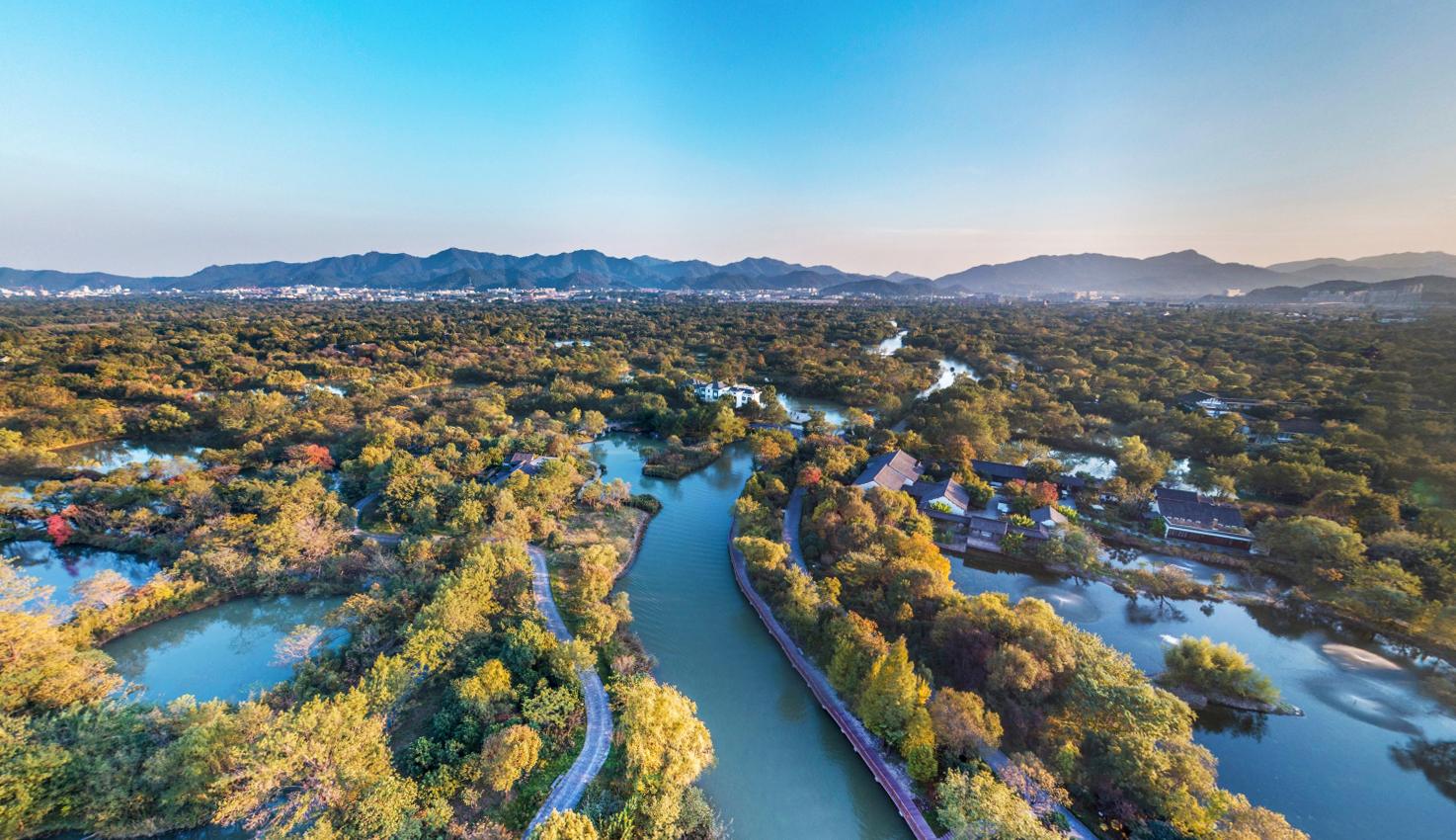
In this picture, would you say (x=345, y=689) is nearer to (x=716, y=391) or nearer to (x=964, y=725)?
(x=964, y=725)

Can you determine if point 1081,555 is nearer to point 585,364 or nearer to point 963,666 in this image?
point 963,666

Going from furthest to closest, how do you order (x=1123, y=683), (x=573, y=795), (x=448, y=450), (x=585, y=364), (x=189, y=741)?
(x=585, y=364) → (x=448, y=450) → (x=1123, y=683) → (x=573, y=795) → (x=189, y=741)

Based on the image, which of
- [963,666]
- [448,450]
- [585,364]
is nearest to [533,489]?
[448,450]

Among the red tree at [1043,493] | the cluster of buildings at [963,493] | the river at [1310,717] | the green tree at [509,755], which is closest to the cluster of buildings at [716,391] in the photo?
the cluster of buildings at [963,493]

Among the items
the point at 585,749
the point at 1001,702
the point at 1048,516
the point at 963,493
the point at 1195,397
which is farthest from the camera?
the point at 1195,397

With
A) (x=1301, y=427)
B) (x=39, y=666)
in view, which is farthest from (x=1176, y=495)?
(x=39, y=666)

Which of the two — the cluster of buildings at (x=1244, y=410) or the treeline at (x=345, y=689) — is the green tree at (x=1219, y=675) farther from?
the cluster of buildings at (x=1244, y=410)
